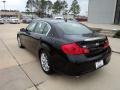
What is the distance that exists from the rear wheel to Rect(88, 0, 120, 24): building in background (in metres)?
18.2

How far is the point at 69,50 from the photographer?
9.57 feet

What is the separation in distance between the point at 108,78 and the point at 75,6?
55.3 metres

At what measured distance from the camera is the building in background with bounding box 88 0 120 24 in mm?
19656

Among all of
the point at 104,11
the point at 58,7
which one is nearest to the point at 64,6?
the point at 58,7

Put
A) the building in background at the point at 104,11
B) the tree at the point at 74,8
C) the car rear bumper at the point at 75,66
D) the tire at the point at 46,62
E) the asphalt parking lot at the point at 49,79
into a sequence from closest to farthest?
the car rear bumper at the point at 75,66 < the asphalt parking lot at the point at 49,79 < the tire at the point at 46,62 < the building in background at the point at 104,11 < the tree at the point at 74,8

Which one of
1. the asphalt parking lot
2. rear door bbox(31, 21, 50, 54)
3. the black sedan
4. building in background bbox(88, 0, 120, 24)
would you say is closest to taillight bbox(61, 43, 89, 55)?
the black sedan

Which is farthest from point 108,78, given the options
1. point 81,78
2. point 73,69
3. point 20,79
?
point 20,79

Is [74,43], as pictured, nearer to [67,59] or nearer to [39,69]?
[67,59]

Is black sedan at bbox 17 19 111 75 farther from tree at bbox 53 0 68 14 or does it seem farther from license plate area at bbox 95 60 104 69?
tree at bbox 53 0 68 14

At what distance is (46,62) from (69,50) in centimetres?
101

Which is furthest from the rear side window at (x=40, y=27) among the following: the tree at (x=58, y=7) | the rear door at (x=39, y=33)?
the tree at (x=58, y=7)

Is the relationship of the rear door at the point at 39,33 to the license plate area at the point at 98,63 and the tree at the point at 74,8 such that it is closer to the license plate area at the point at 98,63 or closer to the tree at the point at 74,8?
the license plate area at the point at 98,63

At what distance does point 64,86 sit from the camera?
10.4ft

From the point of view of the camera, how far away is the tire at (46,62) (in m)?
3.50
